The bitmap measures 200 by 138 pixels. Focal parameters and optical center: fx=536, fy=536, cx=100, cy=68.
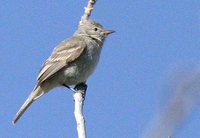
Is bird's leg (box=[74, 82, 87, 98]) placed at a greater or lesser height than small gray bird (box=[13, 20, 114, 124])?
lesser

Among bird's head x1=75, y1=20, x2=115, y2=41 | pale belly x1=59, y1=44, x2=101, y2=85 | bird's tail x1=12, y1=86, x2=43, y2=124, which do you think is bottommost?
bird's tail x1=12, y1=86, x2=43, y2=124

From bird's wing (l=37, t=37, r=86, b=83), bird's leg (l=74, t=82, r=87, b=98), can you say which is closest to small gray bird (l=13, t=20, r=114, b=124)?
bird's wing (l=37, t=37, r=86, b=83)

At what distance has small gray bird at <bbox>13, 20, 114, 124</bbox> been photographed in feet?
29.0

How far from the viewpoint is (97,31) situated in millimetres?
9438

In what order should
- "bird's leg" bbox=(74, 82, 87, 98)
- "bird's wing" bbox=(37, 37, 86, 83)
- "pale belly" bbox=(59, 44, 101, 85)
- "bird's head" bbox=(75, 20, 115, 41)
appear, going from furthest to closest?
1. "bird's head" bbox=(75, 20, 115, 41)
2. "bird's wing" bbox=(37, 37, 86, 83)
3. "pale belly" bbox=(59, 44, 101, 85)
4. "bird's leg" bbox=(74, 82, 87, 98)

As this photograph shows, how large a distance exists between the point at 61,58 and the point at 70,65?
0.20 meters

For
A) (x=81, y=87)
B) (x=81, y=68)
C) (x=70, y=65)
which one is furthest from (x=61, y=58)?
(x=81, y=87)

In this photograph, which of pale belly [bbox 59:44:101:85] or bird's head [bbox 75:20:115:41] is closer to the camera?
pale belly [bbox 59:44:101:85]

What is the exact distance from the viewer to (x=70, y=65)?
9.02 meters

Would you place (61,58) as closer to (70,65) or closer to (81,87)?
(70,65)

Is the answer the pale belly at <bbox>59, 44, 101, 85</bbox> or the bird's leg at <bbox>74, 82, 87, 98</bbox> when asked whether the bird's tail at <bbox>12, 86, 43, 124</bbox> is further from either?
the bird's leg at <bbox>74, 82, 87, 98</bbox>

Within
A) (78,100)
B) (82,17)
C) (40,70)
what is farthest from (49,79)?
(78,100)

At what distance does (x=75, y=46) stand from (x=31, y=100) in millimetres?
1168

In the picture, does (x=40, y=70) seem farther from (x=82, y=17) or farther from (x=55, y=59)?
(x=82, y=17)
